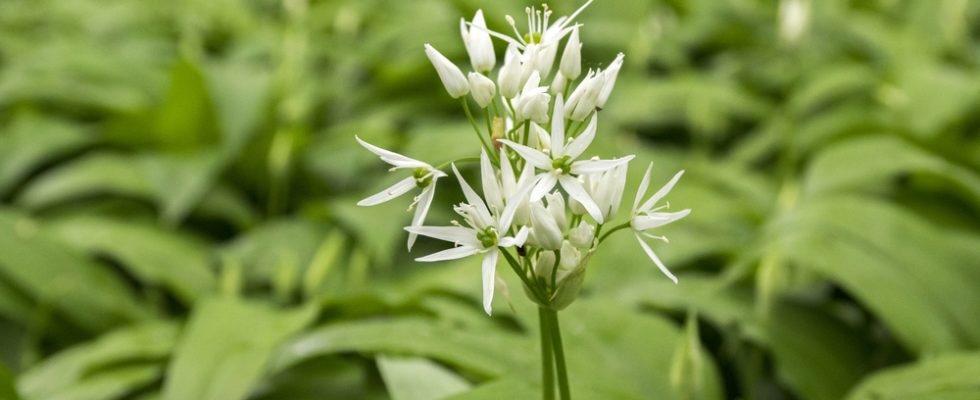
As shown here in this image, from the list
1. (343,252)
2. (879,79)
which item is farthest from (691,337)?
(879,79)

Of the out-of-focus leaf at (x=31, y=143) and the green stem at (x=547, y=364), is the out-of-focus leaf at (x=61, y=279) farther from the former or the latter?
the green stem at (x=547, y=364)

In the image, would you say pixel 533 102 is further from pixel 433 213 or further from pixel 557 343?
pixel 433 213

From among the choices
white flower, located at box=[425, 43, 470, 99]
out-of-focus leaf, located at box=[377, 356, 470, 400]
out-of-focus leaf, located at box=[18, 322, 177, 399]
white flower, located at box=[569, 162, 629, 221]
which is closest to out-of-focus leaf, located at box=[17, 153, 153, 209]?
out-of-focus leaf, located at box=[18, 322, 177, 399]

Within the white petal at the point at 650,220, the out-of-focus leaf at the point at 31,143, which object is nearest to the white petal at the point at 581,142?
the white petal at the point at 650,220

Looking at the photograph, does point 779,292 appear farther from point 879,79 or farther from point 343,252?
point 879,79

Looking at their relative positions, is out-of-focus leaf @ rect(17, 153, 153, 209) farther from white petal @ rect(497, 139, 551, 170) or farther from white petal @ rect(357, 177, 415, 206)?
white petal @ rect(497, 139, 551, 170)
